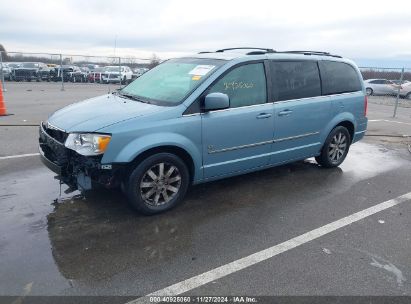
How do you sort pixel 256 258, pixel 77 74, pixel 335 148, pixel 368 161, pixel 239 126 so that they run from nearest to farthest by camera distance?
1. pixel 256 258
2. pixel 239 126
3. pixel 335 148
4. pixel 368 161
5. pixel 77 74

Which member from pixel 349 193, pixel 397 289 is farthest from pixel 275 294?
pixel 349 193

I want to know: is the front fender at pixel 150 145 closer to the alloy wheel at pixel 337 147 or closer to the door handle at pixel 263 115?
the door handle at pixel 263 115

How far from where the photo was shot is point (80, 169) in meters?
3.95

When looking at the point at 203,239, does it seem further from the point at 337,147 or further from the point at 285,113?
the point at 337,147

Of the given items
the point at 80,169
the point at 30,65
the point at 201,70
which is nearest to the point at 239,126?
the point at 201,70

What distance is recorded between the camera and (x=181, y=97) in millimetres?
4398

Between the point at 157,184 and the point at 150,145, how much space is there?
0.50 m

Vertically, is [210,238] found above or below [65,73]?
below

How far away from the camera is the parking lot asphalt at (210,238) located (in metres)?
3.08

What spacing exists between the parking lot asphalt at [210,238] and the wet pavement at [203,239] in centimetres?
1

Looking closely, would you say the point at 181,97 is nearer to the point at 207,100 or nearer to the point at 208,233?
the point at 207,100

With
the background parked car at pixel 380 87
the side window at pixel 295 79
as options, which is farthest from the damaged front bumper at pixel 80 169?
the background parked car at pixel 380 87

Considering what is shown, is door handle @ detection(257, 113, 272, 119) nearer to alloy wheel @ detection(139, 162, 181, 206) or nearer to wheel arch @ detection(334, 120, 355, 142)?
alloy wheel @ detection(139, 162, 181, 206)

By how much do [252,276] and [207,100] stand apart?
79.2 inches
